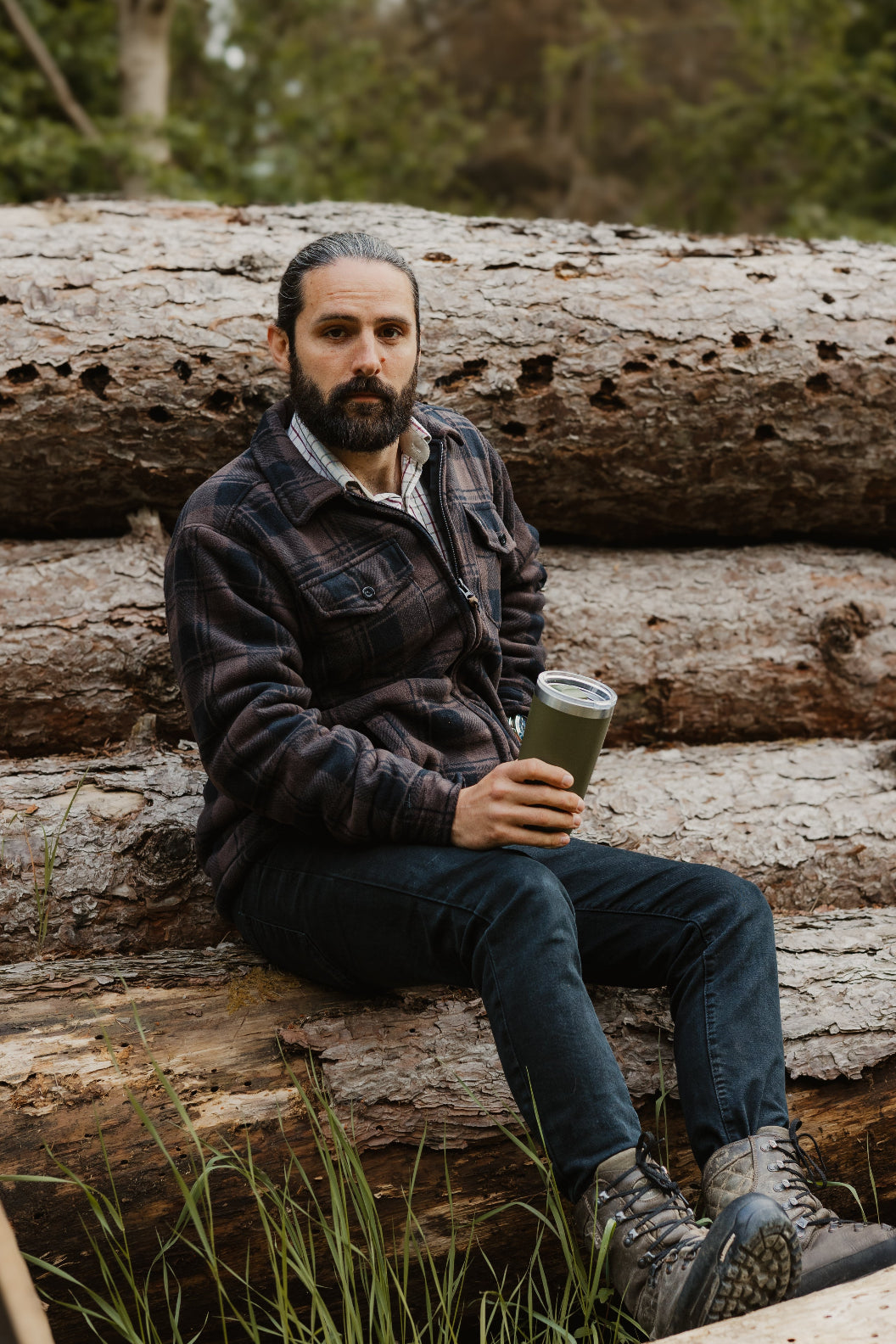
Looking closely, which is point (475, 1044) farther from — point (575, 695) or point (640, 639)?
point (640, 639)

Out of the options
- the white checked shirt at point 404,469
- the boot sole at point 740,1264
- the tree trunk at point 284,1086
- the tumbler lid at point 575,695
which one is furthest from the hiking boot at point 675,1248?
the white checked shirt at point 404,469

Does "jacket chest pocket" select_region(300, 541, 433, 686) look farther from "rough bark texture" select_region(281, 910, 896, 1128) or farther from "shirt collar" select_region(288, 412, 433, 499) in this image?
"rough bark texture" select_region(281, 910, 896, 1128)

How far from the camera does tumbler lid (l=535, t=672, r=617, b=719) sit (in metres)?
2.11

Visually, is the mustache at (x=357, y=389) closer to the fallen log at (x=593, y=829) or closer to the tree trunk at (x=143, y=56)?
the fallen log at (x=593, y=829)

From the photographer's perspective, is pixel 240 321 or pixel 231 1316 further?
pixel 240 321

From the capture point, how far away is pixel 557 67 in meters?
16.7

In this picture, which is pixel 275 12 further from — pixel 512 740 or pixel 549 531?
pixel 512 740

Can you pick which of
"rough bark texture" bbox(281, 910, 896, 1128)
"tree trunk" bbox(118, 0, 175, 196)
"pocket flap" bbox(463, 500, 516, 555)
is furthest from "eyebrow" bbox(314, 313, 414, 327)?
"tree trunk" bbox(118, 0, 175, 196)

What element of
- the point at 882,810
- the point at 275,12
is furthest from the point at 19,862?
the point at 275,12

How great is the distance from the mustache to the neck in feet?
0.39

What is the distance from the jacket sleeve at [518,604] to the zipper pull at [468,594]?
0.33 metres

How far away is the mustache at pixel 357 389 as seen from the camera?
2656 mm

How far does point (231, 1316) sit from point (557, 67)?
58.7 ft

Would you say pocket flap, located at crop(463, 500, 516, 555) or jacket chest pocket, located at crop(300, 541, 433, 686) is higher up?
pocket flap, located at crop(463, 500, 516, 555)
